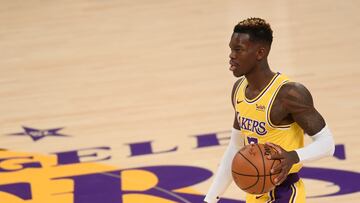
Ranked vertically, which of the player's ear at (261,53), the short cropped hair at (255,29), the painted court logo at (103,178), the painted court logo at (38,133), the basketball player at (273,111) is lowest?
the painted court logo at (103,178)

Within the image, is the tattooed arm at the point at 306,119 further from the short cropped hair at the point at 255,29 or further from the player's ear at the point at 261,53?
the short cropped hair at the point at 255,29

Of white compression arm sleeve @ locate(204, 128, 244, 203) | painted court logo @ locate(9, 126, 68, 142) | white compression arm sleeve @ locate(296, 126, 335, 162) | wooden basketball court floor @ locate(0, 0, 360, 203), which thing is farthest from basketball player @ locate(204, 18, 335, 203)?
painted court logo @ locate(9, 126, 68, 142)

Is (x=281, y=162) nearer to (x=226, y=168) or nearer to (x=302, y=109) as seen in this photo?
(x=302, y=109)

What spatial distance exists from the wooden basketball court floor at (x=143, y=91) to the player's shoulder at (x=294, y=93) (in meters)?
2.64

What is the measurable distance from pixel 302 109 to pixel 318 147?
9.5 inches

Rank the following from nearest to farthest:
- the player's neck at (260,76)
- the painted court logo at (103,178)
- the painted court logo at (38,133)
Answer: the player's neck at (260,76) → the painted court logo at (103,178) → the painted court logo at (38,133)

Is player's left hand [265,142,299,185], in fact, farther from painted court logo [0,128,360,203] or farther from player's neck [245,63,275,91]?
painted court logo [0,128,360,203]

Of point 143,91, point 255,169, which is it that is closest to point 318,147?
point 255,169

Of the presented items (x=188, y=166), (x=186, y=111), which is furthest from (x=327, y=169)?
(x=186, y=111)

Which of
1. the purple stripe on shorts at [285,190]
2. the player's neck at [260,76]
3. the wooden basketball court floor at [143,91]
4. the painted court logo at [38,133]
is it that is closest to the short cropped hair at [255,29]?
the player's neck at [260,76]

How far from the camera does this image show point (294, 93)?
189 inches

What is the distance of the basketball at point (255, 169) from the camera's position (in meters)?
4.58

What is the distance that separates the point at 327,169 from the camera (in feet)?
25.7

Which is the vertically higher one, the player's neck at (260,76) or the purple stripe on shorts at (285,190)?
the player's neck at (260,76)
